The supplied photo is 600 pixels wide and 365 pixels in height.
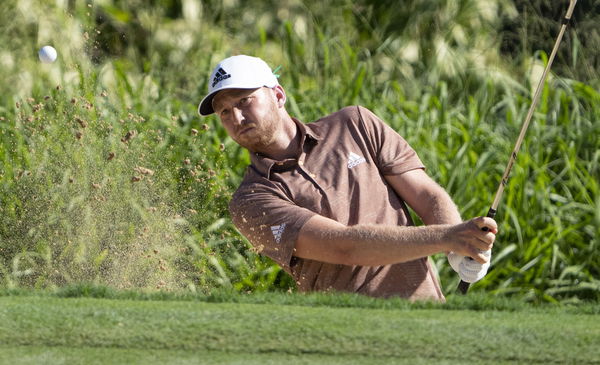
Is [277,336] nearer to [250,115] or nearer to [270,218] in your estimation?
[270,218]

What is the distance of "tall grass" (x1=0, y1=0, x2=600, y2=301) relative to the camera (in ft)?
15.3

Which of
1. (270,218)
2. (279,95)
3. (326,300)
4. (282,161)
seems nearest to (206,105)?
(279,95)

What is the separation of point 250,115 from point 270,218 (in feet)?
1.32

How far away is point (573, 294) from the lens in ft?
16.3

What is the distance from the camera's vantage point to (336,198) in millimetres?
3443

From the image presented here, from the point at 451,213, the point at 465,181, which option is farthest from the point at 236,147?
the point at 451,213

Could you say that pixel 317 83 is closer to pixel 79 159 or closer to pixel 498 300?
pixel 79 159

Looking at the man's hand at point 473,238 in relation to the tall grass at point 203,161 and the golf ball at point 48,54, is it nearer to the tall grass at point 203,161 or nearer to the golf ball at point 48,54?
the tall grass at point 203,161

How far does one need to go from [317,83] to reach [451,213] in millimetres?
2649

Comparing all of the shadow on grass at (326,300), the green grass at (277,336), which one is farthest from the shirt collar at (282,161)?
the green grass at (277,336)

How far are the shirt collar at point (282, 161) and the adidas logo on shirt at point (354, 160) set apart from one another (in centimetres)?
15

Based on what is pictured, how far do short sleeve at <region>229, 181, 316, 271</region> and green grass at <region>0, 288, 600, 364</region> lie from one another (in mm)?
954

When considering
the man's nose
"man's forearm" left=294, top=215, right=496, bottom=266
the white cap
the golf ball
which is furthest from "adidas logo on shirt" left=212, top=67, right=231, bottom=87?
the golf ball

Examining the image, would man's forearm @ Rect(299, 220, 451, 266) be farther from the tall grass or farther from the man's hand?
the tall grass
